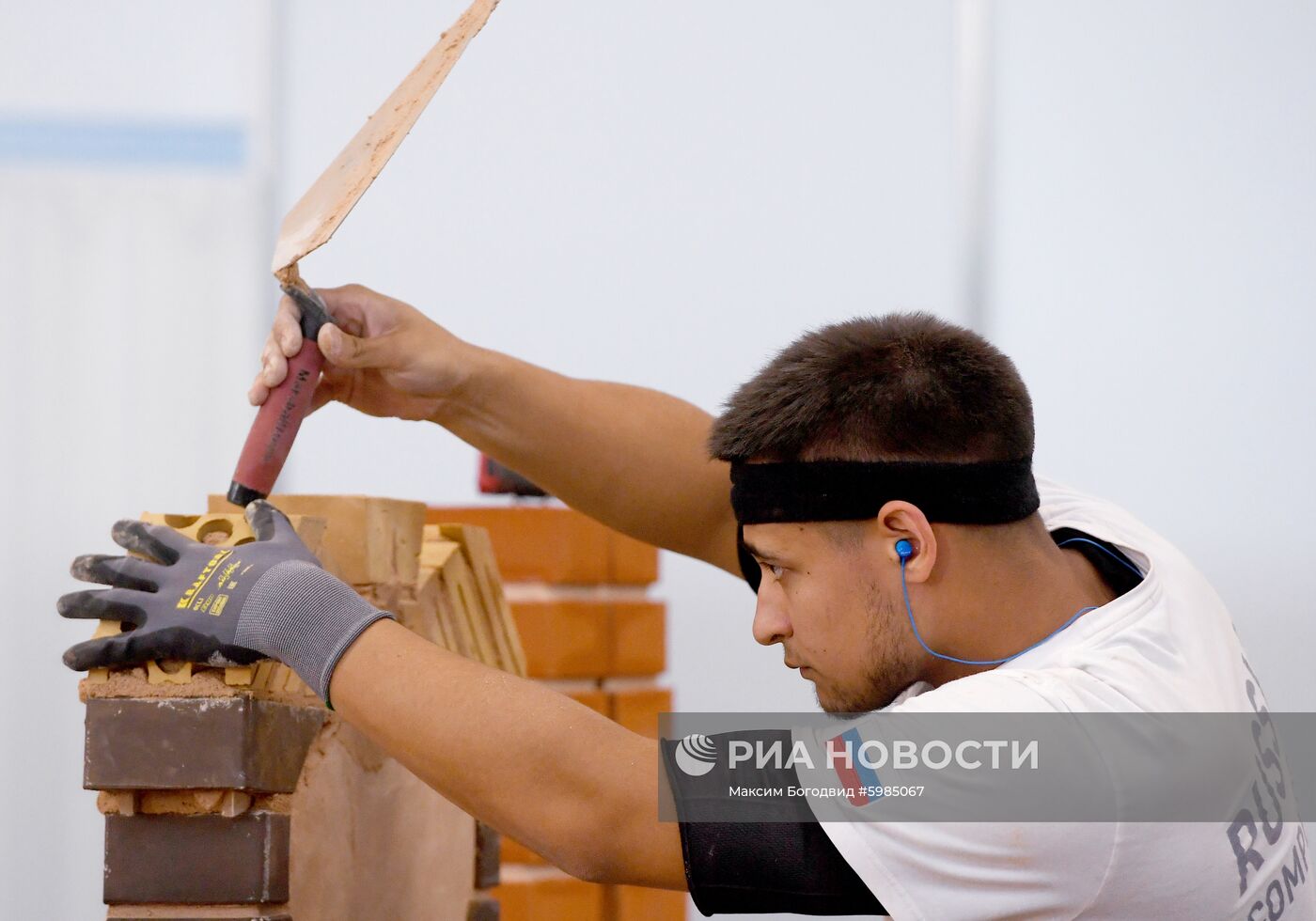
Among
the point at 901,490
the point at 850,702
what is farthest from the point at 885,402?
the point at 850,702

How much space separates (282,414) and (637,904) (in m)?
1.59

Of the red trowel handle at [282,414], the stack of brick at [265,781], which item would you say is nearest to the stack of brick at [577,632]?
the stack of brick at [265,781]

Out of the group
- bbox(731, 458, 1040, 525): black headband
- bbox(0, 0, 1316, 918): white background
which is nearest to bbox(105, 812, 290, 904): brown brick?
bbox(731, 458, 1040, 525): black headband

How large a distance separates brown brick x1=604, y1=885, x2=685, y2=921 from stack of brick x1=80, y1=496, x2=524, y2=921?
0.90 metres

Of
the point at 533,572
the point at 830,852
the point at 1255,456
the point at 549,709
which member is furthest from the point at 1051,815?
the point at 1255,456

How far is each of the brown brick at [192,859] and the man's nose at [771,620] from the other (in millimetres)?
597

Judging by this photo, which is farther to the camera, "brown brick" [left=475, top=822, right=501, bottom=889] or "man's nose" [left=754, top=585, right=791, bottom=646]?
"brown brick" [left=475, top=822, right=501, bottom=889]

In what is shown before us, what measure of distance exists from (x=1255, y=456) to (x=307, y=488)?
8.69 feet

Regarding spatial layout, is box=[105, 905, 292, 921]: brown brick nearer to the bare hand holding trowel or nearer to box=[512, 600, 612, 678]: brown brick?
the bare hand holding trowel

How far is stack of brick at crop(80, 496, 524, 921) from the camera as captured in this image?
1.39m

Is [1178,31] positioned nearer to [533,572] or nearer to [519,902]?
[533,572]

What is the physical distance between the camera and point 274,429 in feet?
5.29

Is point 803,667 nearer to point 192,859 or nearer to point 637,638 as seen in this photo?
point 192,859
